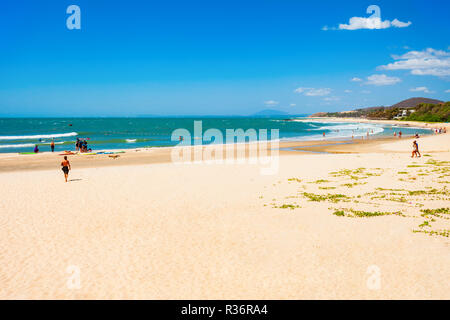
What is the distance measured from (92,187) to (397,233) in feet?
54.0

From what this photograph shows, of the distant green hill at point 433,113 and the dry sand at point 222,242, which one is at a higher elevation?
the distant green hill at point 433,113

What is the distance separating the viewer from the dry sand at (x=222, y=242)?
7598 millimetres

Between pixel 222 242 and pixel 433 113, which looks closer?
pixel 222 242

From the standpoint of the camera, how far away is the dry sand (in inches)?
299

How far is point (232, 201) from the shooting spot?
1527 cm

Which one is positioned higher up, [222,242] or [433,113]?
[433,113]

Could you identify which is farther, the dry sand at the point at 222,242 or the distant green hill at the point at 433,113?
the distant green hill at the point at 433,113

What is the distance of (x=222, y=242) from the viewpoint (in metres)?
10.3

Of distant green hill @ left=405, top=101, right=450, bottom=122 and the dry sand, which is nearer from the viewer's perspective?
the dry sand

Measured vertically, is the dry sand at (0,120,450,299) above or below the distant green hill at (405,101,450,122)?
below
